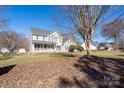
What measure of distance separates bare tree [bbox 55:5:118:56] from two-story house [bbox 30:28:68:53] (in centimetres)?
1239

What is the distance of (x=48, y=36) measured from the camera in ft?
81.2

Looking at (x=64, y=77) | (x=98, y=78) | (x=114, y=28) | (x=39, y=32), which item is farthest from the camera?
(x=114, y=28)

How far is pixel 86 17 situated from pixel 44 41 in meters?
14.8

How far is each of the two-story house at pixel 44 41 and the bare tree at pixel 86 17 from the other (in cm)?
1239

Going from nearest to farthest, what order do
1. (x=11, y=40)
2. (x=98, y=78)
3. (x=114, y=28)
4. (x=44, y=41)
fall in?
(x=98, y=78) < (x=44, y=41) < (x=114, y=28) < (x=11, y=40)

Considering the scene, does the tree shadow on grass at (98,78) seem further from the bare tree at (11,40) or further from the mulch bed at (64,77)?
the bare tree at (11,40)

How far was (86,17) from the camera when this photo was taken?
31.2ft

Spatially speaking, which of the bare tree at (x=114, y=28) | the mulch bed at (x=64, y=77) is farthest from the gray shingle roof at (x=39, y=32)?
the mulch bed at (x=64, y=77)

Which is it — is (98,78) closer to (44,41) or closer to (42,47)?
(42,47)

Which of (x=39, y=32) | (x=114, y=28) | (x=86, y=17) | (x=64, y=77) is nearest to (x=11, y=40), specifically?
(x=39, y=32)

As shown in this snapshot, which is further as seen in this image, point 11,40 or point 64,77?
point 11,40

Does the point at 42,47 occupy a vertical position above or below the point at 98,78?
above

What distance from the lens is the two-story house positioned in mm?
21803
